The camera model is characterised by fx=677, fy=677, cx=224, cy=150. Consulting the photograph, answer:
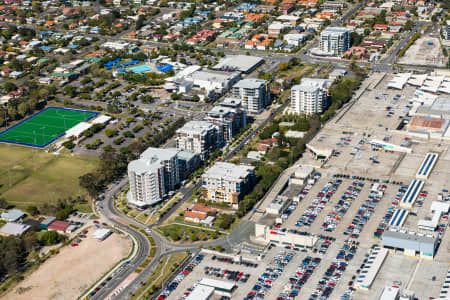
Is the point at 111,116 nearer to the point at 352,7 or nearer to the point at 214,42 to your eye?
the point at 214,42

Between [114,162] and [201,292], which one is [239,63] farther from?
[201,292]

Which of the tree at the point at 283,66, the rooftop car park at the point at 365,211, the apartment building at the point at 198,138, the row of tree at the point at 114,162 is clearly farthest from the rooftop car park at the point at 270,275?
the tree at the point at 283,66

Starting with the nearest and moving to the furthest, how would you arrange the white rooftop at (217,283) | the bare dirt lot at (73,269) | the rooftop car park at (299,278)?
1. the rooftop car park at (299,278)
2. the white rooftop at (217,283)
3. the bare dirt lot at (73,269)

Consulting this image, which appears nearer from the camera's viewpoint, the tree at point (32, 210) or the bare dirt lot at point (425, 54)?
the tree at point (32, 210)

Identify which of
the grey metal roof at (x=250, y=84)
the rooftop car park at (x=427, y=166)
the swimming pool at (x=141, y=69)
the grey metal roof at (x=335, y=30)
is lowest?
the rooftop car park at (x=427, y=166)

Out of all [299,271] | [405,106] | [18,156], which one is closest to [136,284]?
[299,271]

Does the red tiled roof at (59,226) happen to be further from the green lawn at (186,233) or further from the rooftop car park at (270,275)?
the rooftop car park at (270,275)

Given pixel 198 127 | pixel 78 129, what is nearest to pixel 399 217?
pixel 198 127
